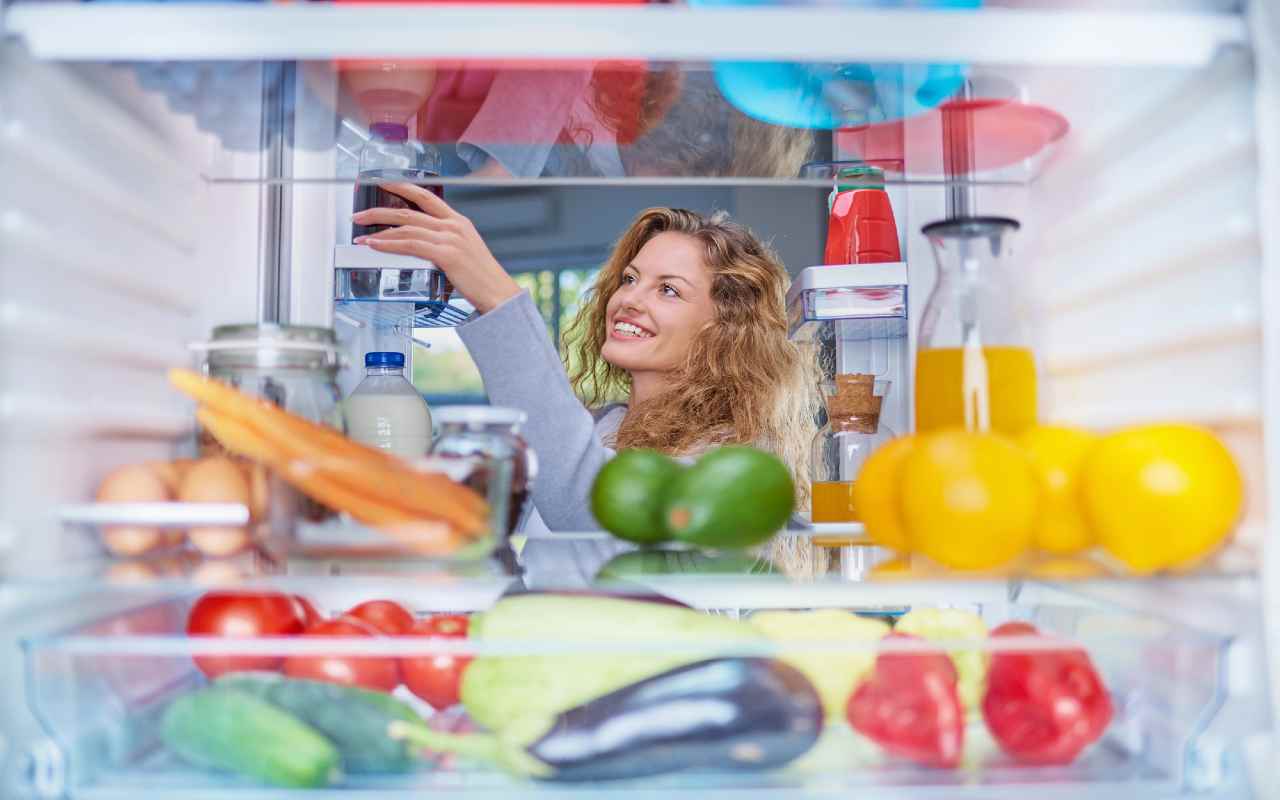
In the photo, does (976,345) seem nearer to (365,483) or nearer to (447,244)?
(365,483)

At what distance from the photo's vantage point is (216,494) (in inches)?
31.0

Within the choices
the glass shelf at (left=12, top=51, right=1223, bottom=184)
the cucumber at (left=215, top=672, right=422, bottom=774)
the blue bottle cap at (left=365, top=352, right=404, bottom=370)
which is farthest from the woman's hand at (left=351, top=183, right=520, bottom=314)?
the cucumber at (left=215, top=672, right=422, bottom=774)

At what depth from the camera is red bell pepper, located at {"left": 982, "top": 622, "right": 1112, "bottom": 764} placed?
0.73 meters

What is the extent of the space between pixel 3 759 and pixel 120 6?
514 millimetres

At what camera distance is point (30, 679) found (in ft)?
2.25

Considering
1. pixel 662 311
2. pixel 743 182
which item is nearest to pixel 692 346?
pixel 662 311

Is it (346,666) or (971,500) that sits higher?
(971,500)

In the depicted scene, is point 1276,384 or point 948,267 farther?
point 948,267

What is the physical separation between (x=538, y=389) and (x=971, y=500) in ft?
2.57

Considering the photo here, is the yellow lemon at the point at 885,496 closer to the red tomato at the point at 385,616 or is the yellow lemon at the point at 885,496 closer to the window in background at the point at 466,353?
the red tomato at the point at 385,616

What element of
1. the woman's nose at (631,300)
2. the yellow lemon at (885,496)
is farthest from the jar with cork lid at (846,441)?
the woman's nose at (631,300)

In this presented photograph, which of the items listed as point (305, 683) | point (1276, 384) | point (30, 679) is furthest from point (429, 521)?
point (1276, 384)

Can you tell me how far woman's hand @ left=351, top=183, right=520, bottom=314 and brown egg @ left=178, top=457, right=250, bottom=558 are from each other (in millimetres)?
665

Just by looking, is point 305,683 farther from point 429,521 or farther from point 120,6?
point 120,6
